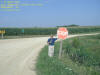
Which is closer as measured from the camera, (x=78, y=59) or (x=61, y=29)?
(x=61, y=29)

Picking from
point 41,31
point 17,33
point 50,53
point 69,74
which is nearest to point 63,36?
point 50,53

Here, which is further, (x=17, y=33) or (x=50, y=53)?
(x=17, y=33)

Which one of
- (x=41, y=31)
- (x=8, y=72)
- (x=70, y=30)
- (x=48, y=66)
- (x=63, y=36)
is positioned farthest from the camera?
(x=70, y=30)

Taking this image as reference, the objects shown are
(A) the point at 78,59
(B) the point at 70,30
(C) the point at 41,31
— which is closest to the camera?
(A) the point at 78,59

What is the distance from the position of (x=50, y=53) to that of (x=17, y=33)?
114ft

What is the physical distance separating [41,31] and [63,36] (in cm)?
4089

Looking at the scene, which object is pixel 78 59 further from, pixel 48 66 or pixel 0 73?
pixel 0 73

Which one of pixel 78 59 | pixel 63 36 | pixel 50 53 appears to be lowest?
pixel 78 59

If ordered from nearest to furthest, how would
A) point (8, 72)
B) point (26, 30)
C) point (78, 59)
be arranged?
point (8, 72) → point (78, 59) → point (26, 30)

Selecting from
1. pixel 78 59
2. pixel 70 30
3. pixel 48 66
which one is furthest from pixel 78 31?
pixel 48 66

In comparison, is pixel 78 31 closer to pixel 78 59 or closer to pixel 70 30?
pixel 70 30

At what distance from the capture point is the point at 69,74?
6465 mm

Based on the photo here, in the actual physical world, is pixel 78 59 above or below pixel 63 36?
below

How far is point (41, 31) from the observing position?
5025 centimetres
